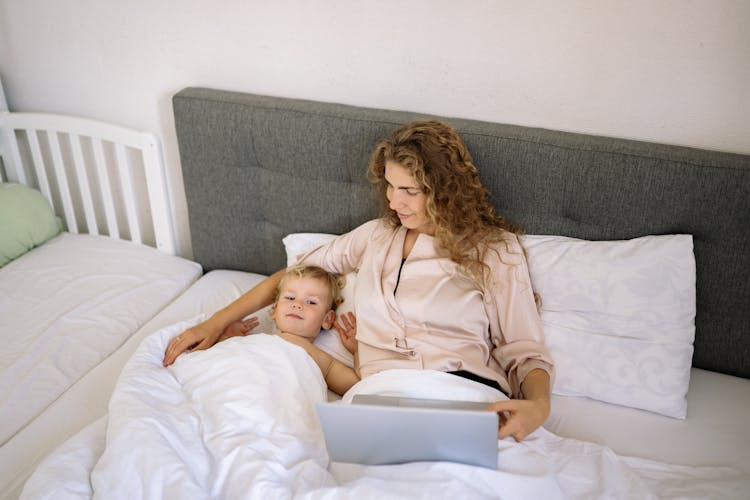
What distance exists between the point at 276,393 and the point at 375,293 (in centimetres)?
32

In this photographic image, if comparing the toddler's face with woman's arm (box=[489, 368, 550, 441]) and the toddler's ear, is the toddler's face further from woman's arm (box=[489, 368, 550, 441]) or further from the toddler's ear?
woman's arm (box=[489, 368, 550, 441])

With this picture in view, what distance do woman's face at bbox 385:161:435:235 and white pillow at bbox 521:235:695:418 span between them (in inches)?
11.6

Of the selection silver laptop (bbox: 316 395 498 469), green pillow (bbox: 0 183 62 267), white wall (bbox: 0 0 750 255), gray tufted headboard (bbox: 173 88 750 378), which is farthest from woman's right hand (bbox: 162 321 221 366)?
green pillow (bbox: 0 183 62 267)

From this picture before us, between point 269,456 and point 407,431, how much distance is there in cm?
29

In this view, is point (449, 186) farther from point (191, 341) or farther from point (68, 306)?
point (68, 306)

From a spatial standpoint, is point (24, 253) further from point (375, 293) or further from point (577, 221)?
point (577, 221)

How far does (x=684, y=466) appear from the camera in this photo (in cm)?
134

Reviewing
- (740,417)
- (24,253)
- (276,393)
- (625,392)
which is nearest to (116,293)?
(24,253)

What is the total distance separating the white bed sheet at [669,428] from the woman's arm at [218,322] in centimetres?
20

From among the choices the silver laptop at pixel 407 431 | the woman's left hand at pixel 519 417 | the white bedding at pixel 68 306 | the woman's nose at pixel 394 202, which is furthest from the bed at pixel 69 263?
the woman's left hand at pixel 519 417

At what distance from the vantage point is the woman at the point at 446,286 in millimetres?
1448

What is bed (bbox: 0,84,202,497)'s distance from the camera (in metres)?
1.53

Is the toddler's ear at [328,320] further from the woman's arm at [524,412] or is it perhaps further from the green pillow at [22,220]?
the green pillow at [22,220]

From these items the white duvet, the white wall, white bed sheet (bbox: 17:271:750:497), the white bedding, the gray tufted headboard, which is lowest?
white bed sheet (bbox: 17:271:750:497)
